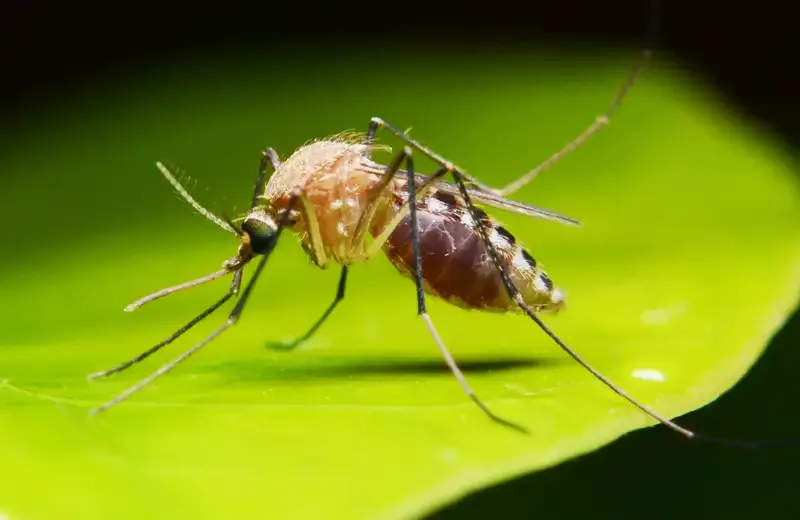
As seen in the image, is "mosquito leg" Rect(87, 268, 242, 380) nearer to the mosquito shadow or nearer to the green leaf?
the green leaf

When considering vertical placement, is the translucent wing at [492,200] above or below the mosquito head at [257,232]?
above

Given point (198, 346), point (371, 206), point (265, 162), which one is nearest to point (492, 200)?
point (371, 206)

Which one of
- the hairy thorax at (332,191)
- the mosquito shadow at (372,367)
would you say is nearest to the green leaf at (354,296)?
the mosquito shadow at (372,367)

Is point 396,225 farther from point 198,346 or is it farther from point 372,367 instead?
point 198,346

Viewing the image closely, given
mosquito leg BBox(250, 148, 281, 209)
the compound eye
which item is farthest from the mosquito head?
mosquito leg BBox(250, 148, 281, 209)

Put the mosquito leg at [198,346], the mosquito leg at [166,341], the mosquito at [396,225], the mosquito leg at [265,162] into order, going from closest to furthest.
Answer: the mosquito leg at [198,346] < the mosquito leg at [166,341] < the mosquito at [396,225] < the mosquito leg at [265,162]

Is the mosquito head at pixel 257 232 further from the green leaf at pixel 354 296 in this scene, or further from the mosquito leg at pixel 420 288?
the mosquito leg at pixel 420 288
